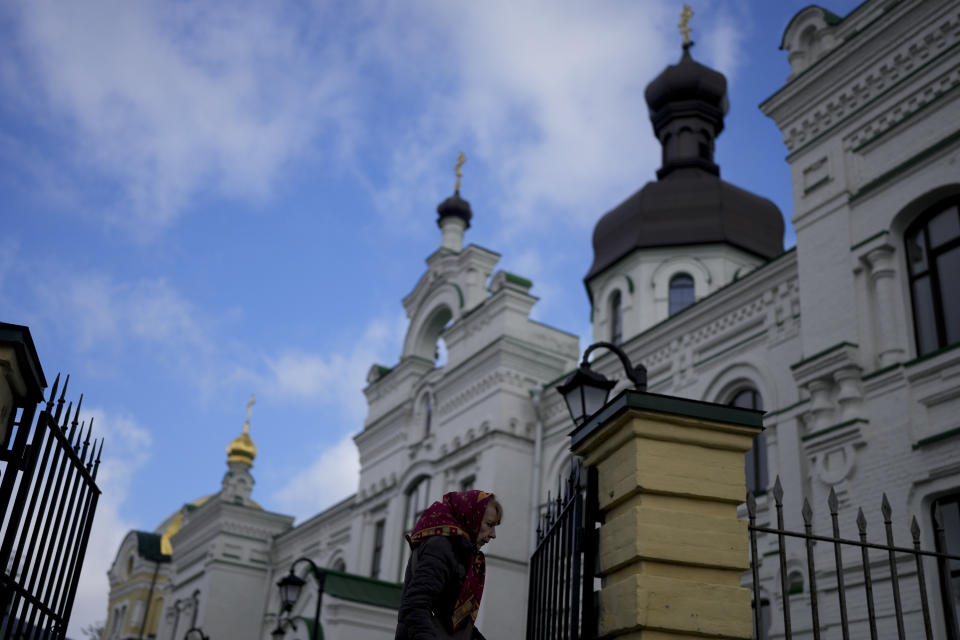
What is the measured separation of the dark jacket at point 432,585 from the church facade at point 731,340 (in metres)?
2.72

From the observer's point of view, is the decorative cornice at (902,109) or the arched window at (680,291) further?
the arched window at (680,291)

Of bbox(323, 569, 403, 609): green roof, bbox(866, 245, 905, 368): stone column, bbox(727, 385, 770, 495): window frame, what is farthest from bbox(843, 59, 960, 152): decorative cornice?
bbox(323, 569, 403, 609): green roof

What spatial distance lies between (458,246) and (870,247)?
15941 millimetres

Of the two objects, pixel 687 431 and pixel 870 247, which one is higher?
pixel 870 247

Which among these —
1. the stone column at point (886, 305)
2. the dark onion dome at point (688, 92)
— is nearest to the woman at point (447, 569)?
the stone column at point (886, 305)

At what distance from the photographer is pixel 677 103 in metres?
28.8

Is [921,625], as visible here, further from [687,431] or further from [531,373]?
[531,373]

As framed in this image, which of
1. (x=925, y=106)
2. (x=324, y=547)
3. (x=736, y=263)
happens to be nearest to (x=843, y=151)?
(x=925, y=106)

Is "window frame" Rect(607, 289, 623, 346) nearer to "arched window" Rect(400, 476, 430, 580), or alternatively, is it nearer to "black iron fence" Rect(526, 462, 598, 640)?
"arched window" Rect(400, 476, 430, 580)

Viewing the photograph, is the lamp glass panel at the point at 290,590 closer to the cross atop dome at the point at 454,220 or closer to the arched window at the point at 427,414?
the arched window at the point at 427,414

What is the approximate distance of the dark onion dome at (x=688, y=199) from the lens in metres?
24.3

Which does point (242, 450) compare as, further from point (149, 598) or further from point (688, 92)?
point (688, 92)

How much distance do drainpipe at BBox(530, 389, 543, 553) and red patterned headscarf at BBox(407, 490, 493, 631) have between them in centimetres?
1490

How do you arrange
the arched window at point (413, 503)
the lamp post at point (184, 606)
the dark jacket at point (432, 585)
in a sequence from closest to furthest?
the dark jacket at point (432, 585)
the arched window at point (413, 503)
the lamp post at point (184, 606)
